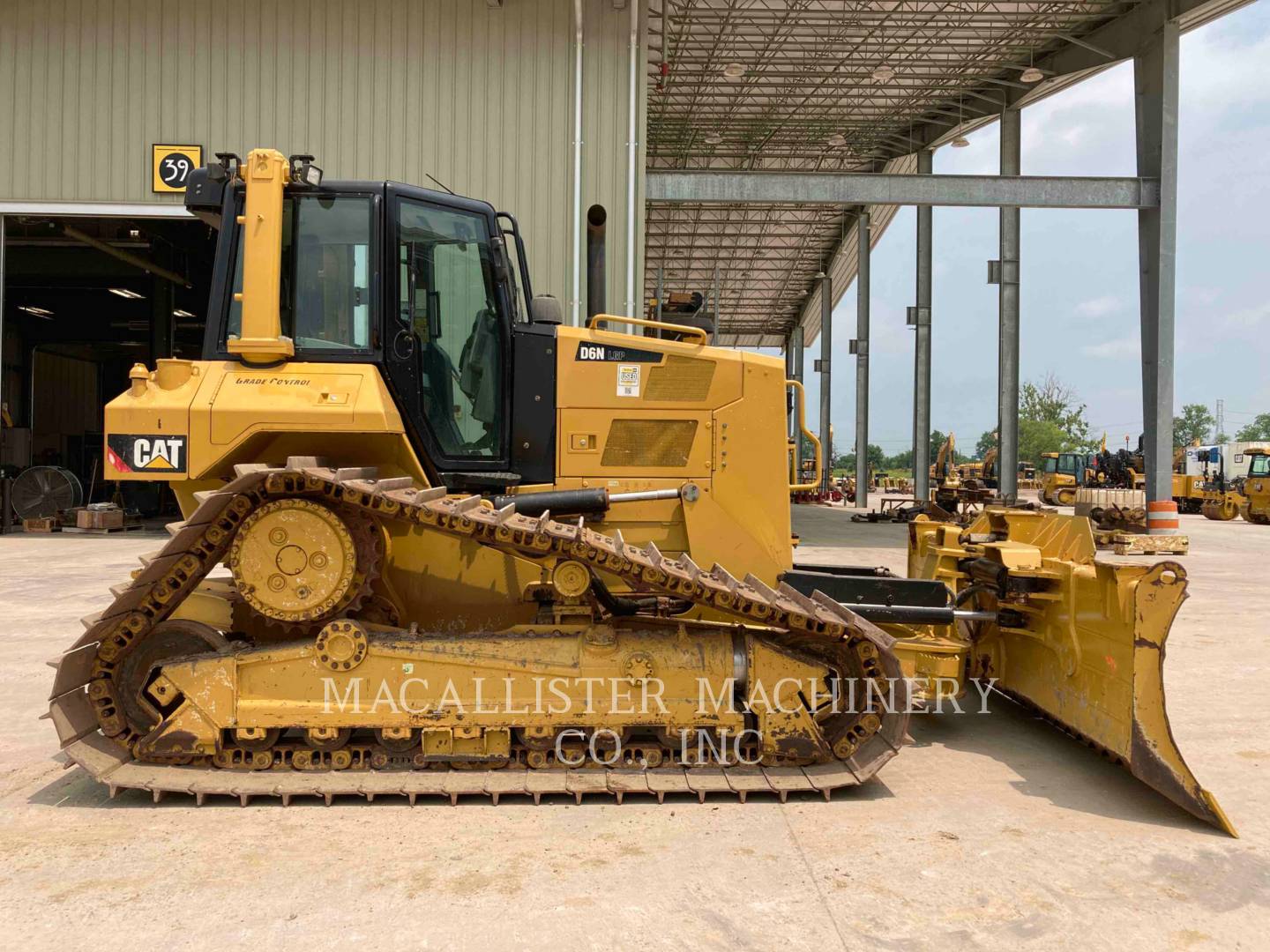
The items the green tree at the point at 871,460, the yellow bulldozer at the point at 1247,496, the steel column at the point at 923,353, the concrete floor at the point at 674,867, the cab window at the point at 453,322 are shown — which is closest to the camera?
the concrete floor at the point at 674,867

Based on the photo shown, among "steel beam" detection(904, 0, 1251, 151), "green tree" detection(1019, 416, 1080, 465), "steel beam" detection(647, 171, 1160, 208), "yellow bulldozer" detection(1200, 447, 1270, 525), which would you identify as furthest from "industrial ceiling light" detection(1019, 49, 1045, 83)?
"green tree" detection(1019, 416, 1080, 465)

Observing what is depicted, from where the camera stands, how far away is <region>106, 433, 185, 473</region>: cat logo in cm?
430

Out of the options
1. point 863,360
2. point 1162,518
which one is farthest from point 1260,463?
point 1162,518

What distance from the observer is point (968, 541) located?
5.68 metres

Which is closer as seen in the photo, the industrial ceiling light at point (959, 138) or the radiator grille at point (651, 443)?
the radiator grille at point (651, 443)

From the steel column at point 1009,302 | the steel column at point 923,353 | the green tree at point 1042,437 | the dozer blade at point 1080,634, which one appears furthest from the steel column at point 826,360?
the dozer blade at point 1080,634

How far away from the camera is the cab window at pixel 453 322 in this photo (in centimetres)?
482

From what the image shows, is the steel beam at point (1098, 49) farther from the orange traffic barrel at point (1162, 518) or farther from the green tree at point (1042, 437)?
the green tree at point (1042, 437)

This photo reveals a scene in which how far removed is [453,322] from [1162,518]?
16.1m

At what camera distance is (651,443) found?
5.23 metres

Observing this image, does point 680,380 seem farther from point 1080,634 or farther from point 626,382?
point 1080,634

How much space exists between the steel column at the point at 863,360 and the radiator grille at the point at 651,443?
2851 cm

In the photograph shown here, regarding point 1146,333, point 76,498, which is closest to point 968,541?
point 1146,333

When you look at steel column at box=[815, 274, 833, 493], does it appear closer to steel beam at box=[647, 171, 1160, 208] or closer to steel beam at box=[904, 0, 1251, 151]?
steel beam at box=[904, 0, 1251, 151]
